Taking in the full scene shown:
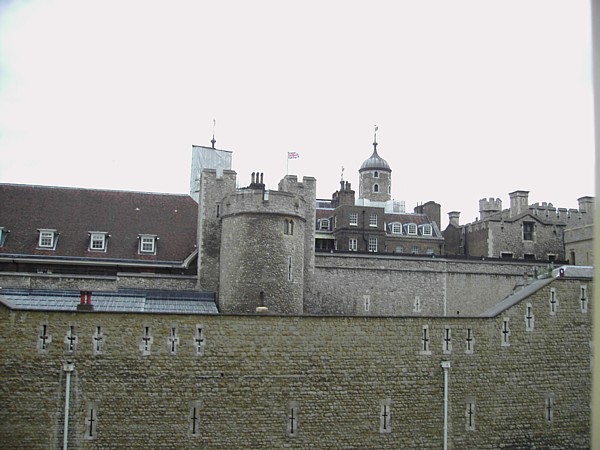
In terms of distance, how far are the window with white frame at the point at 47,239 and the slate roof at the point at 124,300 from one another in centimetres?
357

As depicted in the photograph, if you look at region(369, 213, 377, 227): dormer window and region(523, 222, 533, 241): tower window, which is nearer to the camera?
region(523, 222, 533, 241): tower window

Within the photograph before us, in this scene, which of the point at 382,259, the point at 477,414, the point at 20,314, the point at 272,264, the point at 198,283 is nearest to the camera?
the point at 20,314

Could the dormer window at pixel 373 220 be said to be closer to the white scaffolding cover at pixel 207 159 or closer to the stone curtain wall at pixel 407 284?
the white scaffolding cover at pixel 207 159

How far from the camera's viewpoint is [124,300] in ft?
88.5

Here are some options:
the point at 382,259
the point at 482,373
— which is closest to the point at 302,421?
the point at 482,373

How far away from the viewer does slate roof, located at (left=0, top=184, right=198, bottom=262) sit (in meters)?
31.5

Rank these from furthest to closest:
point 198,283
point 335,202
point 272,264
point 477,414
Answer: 1. point 335,202
2. point 198,283
3. point 272,264
4. point 477,414

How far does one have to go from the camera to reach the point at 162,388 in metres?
19.3

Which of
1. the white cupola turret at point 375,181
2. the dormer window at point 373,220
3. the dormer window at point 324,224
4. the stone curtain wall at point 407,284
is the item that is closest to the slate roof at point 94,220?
the stone curtain wall at point 407,284

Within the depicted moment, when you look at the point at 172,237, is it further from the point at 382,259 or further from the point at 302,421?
the point at 302,421

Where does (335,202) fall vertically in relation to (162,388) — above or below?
above

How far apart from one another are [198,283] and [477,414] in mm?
13834

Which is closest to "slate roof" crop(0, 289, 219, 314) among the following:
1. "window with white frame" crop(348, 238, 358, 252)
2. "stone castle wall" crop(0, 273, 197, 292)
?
"stone castle wall" crop(0, 273, 197, 292)

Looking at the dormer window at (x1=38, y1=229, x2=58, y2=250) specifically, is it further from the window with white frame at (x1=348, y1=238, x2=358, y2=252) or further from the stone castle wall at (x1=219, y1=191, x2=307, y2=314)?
the window with white frame at (x1=348, y1=238, x2=358, y2=252)
